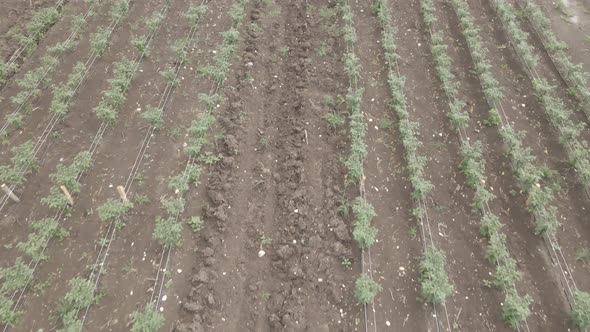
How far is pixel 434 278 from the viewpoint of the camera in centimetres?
682

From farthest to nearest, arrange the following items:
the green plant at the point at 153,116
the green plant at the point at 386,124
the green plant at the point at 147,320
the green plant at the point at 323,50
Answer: the green plant at the point at 323,50 < the green plant at the point at 386,124 < the green plant at the point at 153,116 < the green plant at the point at 147,320

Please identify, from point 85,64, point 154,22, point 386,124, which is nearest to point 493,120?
point 386,124

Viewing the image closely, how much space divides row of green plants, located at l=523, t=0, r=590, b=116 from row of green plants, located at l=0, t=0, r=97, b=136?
45.8 feet

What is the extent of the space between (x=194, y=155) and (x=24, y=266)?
3729 millimetres

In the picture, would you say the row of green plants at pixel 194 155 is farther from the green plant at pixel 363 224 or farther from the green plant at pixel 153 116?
the green plant at pixel 363 224

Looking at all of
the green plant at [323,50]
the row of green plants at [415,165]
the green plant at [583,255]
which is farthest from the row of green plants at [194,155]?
the green plant at [583,255]

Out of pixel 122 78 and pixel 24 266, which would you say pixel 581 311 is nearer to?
pixel 24 266

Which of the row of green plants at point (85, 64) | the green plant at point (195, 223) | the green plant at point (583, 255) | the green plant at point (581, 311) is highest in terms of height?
the row of green plants at point (85, 64)

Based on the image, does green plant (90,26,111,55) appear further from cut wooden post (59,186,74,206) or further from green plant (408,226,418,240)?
green plant (408,226,418,240)

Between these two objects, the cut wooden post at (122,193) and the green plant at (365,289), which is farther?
the cut wooden post at (122,193)

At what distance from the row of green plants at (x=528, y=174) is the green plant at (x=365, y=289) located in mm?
2322

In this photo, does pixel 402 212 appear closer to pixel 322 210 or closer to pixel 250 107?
pixel 322 210

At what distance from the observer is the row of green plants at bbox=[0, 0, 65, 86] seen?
34.4 ft

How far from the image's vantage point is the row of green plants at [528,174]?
679 centimetres
